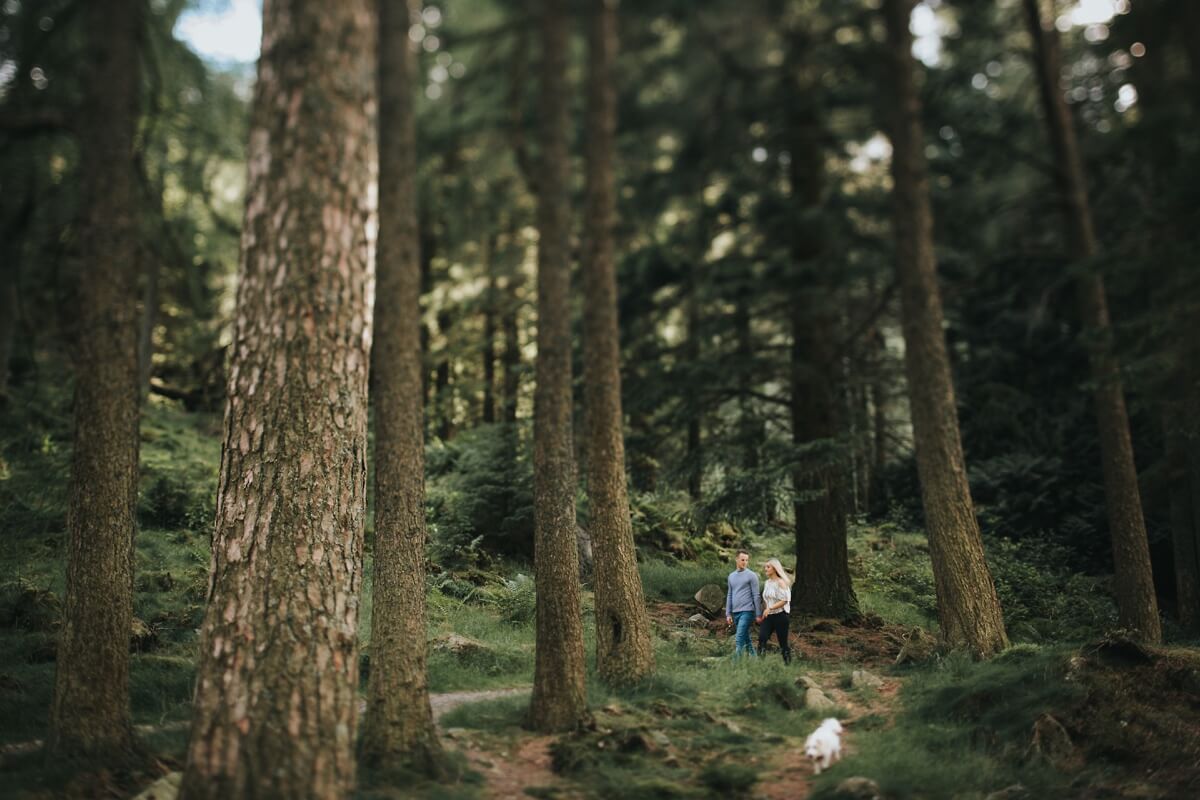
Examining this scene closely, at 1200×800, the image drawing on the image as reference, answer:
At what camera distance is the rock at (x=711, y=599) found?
14836 millimetres

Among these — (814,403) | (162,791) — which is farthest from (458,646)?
(814,403)

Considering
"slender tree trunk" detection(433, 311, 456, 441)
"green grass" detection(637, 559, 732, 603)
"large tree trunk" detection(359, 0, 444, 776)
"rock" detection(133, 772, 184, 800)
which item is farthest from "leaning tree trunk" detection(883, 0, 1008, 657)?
"slender tree trunk" detection(433, 311, 456, 441)

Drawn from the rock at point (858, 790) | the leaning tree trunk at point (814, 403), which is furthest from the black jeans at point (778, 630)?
the rock at point (858, 790)

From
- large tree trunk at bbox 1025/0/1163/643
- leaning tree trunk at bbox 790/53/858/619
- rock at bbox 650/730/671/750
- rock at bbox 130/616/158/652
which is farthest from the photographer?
leaning tree trunk at bbox 790/53/858/619

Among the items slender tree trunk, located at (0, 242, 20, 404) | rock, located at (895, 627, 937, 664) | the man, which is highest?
slender tree trunk, located at (0, 242, 20, 404)

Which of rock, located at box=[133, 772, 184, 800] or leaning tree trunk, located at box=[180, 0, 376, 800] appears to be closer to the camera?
leaning tree trunk, located at box=[180, 0, 376, 800]

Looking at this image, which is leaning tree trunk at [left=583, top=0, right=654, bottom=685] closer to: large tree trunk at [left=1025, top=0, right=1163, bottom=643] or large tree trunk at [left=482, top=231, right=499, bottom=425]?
large tree trunk at [left=482, top=231, right=499, bottom=425]

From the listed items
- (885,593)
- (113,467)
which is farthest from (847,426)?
(113,467)

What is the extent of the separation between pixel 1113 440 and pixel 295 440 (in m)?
12.3

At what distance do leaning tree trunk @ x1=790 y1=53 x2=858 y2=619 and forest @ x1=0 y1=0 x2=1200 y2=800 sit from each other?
8 cm

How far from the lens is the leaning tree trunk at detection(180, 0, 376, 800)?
11.4 ft

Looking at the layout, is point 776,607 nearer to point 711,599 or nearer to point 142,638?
point 711,599

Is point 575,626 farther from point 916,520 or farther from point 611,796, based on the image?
point 916,520

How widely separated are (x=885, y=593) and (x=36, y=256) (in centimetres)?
1579
